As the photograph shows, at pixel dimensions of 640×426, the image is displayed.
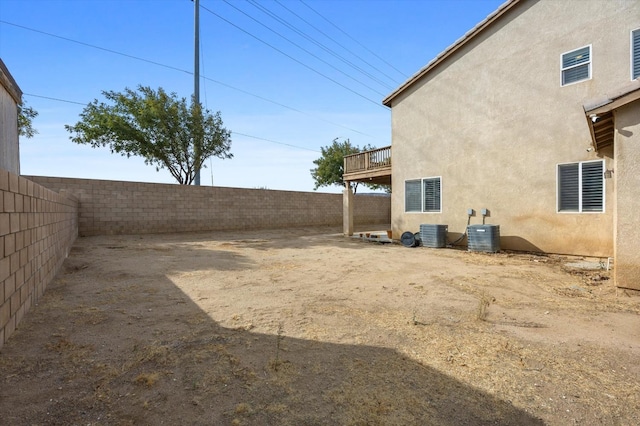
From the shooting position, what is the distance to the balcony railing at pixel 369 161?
1353 cm

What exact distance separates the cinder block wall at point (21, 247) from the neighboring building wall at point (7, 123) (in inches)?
101

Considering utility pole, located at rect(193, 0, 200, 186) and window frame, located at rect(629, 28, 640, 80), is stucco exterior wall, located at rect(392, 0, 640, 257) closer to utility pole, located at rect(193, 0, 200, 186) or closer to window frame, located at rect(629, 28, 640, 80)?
window frame, located at rect(629, 28, 640, 80)

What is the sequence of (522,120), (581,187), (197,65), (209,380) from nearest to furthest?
(209,380) < (581,187) < (522,120) < (197,65)

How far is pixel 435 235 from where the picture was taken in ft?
A: 34.8

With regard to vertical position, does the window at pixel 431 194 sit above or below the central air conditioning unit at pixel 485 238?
above

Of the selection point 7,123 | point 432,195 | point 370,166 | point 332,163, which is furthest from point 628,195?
point 332,163

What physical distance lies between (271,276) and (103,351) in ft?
11.6

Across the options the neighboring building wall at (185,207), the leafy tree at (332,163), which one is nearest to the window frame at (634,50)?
the neighboring building wall at (185,207)

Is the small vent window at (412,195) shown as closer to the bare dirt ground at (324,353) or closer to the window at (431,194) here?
the window at (431,194)

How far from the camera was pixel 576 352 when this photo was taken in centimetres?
297

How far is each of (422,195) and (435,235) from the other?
1.76 m

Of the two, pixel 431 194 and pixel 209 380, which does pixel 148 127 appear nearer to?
pixel 431 194

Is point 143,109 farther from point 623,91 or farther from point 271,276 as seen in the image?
point 623,91

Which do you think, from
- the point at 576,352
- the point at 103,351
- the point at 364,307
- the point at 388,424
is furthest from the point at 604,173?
the point at 103,351
